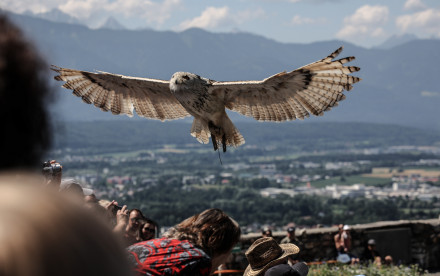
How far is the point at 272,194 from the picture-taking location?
229 ft

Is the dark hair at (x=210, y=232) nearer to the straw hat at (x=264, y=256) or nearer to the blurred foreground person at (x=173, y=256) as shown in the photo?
the blurred foreground person at (x=173, y=256)

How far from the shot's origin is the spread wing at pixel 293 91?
5.10 metres

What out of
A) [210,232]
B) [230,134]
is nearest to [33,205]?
[210,232]

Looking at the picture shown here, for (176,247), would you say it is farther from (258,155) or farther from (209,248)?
(258,155)

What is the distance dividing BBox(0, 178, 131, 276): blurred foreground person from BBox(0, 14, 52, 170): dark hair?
0.28ft

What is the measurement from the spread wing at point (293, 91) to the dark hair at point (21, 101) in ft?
12.6

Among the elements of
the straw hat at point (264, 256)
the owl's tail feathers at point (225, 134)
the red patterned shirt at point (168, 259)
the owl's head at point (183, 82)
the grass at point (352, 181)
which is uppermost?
the owl's head at point (183, 82)

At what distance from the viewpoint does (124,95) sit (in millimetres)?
5746

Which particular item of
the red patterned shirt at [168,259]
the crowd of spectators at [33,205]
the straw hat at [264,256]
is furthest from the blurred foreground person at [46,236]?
the straw hat at [264,256]

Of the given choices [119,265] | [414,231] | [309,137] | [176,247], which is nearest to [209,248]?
[176,247]

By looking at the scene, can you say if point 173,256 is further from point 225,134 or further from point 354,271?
point 354,271

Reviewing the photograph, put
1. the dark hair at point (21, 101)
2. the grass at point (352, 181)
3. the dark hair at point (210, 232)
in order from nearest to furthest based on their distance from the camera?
the dark hair at point (21, 101), the dark hair at point (210, 232), the grass at point (352, 181)

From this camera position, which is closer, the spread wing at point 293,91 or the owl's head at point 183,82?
the owl's head at point 183,82

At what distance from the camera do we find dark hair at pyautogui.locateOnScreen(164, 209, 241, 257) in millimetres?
3004
